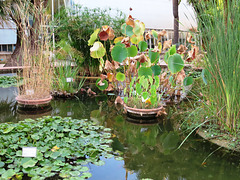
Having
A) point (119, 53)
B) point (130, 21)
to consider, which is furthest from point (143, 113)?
point (130, 21)

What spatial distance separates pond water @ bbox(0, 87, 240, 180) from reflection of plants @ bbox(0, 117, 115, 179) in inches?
5.5

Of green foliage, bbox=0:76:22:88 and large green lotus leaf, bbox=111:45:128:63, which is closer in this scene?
large green lotus leaf, bbox=111:45:128:63

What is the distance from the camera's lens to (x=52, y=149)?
2396 millimetres

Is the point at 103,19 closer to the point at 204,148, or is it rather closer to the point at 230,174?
the point at 204,148

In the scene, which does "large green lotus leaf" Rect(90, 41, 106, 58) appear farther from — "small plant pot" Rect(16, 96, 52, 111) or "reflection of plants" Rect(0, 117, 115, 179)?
"reflection of plants" Rect(0, 117, 115, 179)

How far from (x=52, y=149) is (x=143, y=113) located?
5.25 ft

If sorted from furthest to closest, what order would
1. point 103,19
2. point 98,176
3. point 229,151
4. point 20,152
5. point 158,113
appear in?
1. point 103,19
2. point 158,113
3. point 229,151
4. point 20,152
5. point 98,176

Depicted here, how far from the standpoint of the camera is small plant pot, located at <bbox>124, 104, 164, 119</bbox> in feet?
12.0

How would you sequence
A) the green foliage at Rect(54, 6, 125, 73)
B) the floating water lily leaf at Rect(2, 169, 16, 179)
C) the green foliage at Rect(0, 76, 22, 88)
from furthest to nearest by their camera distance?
the green foliage at Rect(54, 6, 125, 73) → the green foliage at Rect(0, 76, 22, 88) → the floating water lily leaf at Rect(2, 169, 16, 179)

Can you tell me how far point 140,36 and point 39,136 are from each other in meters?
2.28

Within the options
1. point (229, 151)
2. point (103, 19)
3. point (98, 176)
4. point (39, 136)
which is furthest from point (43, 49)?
point (103, 19)

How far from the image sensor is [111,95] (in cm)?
546

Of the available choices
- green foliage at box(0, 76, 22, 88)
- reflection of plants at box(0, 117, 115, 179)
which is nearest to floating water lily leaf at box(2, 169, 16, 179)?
reflection of plants at box(0, 117, 115, 179)

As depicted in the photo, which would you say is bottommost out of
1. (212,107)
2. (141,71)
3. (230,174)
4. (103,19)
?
(230,174)
